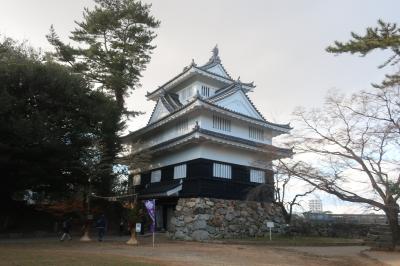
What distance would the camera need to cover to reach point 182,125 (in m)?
28.1

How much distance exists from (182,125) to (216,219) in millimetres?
7386

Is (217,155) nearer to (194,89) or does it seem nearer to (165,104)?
(194,89)

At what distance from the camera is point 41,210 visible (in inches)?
1057

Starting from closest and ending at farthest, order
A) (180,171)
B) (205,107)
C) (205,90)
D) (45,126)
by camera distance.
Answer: (45,126), (205,107), (180,171), (205,90)

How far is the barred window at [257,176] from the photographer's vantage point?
27911mm

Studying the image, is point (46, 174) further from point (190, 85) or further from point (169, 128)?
point (190, 85)

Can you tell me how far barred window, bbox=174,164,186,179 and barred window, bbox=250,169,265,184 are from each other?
16.2 feet

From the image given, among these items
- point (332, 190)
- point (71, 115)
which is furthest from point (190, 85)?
point (332, 190)

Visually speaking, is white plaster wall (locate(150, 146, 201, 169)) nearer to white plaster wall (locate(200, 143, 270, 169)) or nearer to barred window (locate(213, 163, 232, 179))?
white plaster wall (locate(200, 143, 270, 169))

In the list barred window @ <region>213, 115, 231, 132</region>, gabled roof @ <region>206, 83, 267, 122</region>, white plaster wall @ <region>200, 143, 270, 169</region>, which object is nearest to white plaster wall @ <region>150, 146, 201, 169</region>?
white plaster wall @ <region>200, 143, 270, 169</region>

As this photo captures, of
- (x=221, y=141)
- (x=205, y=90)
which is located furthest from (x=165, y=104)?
(x=221, y=141)

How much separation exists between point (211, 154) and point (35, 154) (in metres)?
10.7

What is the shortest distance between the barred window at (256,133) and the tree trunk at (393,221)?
12.4 m

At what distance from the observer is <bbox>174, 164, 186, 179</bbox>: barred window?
2661 cm
